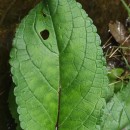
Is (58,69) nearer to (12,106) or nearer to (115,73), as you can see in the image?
(12,106)

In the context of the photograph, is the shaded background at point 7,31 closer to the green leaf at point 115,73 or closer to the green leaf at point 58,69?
the green leaf at point 58,69

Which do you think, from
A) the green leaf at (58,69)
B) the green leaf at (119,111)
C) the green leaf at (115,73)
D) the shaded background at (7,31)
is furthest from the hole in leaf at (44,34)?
the green leaf at (115,73)

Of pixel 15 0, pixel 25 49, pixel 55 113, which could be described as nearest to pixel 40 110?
pixel 55 113

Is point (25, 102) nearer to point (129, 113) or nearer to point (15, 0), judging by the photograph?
point (15, 0)

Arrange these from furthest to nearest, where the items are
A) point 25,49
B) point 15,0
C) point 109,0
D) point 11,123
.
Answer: point 109,0, point 11,123, point 15,0, point 25,49

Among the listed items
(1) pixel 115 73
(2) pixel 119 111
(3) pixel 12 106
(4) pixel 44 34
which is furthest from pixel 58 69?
(1) pixel 115 73
